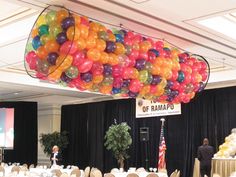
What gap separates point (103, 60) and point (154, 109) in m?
7.99

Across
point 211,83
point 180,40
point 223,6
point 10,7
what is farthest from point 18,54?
point 211,83

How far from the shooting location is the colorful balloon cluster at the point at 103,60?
4.82 metres

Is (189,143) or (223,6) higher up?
(223,6)

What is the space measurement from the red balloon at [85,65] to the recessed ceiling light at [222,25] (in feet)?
6.44

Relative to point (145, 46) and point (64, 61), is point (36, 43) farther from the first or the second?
point (145, 46)

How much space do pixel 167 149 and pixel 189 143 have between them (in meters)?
0.91

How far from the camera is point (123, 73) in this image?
18.2 feet

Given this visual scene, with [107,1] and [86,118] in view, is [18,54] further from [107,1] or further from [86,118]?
[86,118]

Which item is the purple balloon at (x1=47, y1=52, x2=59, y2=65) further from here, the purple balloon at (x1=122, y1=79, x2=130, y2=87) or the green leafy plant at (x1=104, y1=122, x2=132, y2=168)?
the green leafy plant at (x1=104, y1=122, x2=132, y2=168)

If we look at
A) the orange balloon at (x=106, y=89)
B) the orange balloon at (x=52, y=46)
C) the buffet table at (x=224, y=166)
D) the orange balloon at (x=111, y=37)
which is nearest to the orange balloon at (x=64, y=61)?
the orange balloon at (x=52, y=46)

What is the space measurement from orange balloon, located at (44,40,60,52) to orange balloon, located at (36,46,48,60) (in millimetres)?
66

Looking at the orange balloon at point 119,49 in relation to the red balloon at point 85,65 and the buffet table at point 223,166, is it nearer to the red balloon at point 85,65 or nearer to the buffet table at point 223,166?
the red balloon at point 85,65

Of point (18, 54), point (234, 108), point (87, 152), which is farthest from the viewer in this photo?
point (87, 152)

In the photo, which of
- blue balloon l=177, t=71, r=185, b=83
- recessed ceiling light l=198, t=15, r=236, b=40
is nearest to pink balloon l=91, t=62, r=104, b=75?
blue balloon l=177, t=71, r=185, b=83
